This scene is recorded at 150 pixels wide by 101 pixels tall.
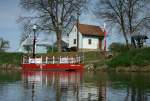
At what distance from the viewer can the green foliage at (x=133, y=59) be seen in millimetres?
59781

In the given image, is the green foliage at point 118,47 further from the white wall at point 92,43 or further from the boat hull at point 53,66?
the boat hull at point 53,66

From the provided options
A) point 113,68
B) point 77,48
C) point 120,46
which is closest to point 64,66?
point 113,68

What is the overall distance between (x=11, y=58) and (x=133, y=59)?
26407 mm

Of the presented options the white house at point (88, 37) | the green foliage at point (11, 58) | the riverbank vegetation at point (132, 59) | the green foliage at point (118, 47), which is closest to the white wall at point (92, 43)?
the white house at point (88, 37)

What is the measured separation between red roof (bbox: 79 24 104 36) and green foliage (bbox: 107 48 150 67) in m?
28.5

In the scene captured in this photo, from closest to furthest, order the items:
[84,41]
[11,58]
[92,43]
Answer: [11,58] → [84,41] → [92,43]

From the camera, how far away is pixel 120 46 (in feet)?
251

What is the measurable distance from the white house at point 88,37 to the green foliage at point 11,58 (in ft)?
54.5

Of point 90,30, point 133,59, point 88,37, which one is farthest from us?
point 90,30

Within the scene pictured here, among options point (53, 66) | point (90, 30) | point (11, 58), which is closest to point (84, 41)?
point (90, 30)

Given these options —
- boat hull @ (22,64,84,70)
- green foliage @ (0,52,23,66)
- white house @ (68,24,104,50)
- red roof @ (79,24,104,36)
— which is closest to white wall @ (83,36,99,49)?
white house @ (68,24,104,50)

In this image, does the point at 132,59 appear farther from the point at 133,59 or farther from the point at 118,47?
the point at 118,47

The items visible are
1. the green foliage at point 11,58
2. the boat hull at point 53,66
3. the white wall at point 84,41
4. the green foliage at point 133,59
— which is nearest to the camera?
the boat hull at point 53,66

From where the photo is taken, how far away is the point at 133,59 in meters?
61.1
